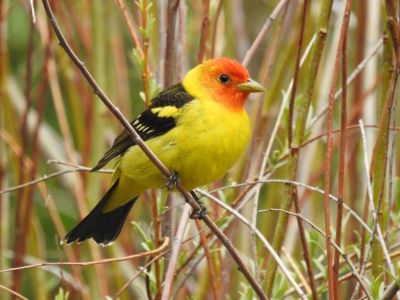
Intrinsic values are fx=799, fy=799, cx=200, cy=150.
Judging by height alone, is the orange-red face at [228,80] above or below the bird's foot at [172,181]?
above

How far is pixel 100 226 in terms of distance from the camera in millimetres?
3305

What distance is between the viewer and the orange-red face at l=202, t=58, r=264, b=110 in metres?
3.26

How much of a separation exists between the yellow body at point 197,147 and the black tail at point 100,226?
0.29 m

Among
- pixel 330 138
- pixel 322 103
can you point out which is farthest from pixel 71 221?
pixel 330 138

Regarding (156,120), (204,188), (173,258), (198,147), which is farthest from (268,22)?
(173,258)

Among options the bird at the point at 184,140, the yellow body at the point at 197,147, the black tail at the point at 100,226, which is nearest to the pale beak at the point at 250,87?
the bird at the point at 184,140

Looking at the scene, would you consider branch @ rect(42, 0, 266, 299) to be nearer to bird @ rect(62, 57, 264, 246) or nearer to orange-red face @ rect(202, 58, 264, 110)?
bird @ rect(62, 57, 264, 246)

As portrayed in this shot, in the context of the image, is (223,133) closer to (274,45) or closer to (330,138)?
(274,45)

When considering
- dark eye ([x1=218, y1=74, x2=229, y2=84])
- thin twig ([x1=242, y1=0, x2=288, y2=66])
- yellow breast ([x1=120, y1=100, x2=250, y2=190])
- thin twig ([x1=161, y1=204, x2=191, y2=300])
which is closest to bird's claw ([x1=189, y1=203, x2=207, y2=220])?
thin twig ([x1=161, y1=204, x2=191, y2=300])

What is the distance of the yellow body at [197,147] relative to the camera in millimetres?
2914

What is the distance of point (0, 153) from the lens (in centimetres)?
387

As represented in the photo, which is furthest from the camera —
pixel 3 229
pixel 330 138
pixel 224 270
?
pixel 3 229

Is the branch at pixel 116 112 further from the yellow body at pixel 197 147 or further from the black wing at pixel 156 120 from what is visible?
the black wing at pixel 156 120

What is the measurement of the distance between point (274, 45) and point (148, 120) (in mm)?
570
